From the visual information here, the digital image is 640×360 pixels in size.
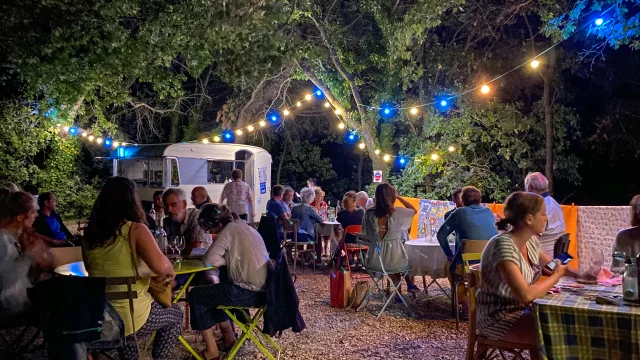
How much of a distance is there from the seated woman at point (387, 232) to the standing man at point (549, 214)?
4.31 feet

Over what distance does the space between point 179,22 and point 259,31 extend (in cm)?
173

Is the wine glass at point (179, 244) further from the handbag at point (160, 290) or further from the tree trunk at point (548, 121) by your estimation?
the tree trunk at point (548, 121)

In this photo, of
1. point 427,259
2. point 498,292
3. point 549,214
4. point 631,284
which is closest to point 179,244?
point 498,292

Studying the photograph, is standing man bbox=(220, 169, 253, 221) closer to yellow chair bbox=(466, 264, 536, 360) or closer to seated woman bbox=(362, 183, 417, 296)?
seated woman bbox=(362, 183, 417, 296)

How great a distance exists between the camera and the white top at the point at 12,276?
3572 mm

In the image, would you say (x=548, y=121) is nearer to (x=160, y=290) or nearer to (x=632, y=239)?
(x=632, y=239)

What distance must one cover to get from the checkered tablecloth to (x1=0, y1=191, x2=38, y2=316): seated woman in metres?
3.20

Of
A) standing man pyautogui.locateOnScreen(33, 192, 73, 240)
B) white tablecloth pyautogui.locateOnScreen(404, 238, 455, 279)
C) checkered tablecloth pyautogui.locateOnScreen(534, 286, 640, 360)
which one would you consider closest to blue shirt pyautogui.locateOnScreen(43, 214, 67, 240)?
standing man pyautogui.locateOnScreen(33, 192, 73, 240)

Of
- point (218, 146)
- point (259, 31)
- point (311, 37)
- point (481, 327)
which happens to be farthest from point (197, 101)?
point (481, 327)

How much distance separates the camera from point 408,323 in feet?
17.6

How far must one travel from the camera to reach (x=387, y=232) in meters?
5.61

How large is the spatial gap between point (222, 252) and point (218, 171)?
11496 millimetres

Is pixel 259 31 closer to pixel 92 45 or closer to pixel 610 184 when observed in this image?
pixel 92 45

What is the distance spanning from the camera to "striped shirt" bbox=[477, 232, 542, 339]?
2.81 m
